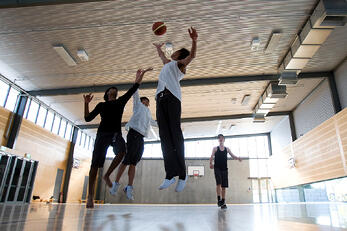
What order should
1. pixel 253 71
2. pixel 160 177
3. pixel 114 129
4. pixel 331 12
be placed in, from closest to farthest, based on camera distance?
1. pixel 114 129
2. pixel 331 12
3. pixel 253 71
4. pixel 160 177

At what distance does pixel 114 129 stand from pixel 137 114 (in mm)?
564

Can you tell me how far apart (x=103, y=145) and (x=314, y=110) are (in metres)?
10.6

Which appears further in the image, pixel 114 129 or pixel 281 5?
pixel 281 5

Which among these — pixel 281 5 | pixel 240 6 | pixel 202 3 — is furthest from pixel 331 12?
pixel 202 3

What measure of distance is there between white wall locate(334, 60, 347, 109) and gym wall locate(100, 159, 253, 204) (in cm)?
932

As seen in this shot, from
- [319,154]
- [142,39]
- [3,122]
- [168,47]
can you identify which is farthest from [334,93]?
[3,122]

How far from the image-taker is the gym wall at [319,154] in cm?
819

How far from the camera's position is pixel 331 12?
17.6 ft

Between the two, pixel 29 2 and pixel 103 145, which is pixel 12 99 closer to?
pixel 29 2

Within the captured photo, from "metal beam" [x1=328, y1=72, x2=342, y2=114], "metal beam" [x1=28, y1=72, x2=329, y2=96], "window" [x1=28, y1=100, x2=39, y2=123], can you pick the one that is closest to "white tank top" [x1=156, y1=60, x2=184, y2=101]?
"metal beam" [x1=28, y1=72, x2=329, y2=96]

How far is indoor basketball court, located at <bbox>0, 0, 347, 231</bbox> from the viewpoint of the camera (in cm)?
265

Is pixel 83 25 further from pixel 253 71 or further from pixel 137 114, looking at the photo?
pixel 253 71

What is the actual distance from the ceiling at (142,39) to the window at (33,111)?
4.48 ft

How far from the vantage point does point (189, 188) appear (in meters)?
16.6
